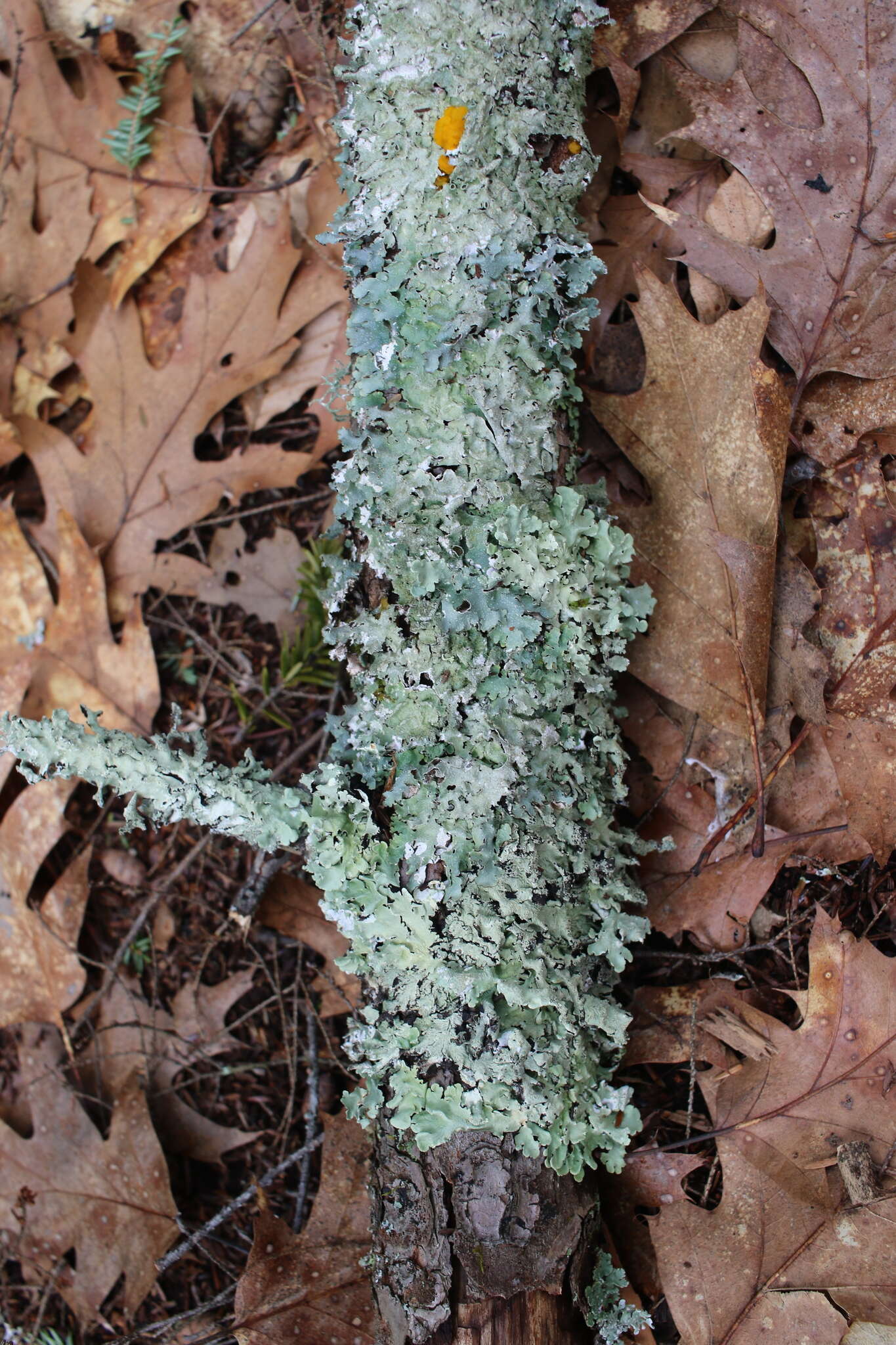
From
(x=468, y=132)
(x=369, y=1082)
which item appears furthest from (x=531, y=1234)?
(x=468, y=132)

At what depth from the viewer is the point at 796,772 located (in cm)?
173

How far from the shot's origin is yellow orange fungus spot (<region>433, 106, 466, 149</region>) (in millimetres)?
1485

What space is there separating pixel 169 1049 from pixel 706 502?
1.64m

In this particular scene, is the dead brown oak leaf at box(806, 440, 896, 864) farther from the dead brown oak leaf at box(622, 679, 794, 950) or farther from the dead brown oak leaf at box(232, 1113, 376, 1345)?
the dead brown oak leaf at box(232, 1113, 376, 1345)

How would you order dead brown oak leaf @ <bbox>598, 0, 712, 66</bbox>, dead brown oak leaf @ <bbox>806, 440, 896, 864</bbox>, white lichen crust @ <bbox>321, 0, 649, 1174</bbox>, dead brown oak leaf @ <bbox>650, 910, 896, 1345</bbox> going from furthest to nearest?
dead brown oak leaf @ <bbox>598, 0, 712, 66</bbox> < dead brown oak leaf @ <bbox>806, 440, 896, 864</bbox> < dead brown oak leaf @ <bbox>650, 910, 896, 1345</bbox> < white lichen crust @ <bbox>321, 0, 649, 1174</bbox>

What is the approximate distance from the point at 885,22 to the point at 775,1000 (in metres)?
1.84

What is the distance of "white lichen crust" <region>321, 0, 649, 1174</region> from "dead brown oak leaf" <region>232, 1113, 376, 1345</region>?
42 cm

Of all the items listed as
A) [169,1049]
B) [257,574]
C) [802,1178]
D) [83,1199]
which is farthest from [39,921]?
[802,1178]

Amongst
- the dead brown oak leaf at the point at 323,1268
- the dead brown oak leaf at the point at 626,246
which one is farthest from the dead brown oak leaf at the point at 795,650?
the dead brown oak leaf at the point at 323,1268

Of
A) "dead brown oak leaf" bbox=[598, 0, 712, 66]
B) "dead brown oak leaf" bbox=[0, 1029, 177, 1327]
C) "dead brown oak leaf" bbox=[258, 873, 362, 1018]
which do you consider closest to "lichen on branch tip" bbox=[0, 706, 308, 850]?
"dead brown oak leaf" bbox=[258, 873, 362, 1018]

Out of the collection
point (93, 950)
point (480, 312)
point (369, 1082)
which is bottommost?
point (93, 950)

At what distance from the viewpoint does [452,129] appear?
4.87 feet

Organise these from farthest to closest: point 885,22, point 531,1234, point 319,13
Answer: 1. point 319,13
2. point 885,22
3. point 531,1234

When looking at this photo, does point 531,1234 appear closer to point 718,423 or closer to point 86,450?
point 718,423
